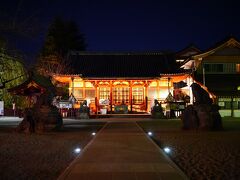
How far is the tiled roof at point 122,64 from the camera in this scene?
3784 centimetres

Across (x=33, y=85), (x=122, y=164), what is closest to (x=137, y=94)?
(x=33, y=85)

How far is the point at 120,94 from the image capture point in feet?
129

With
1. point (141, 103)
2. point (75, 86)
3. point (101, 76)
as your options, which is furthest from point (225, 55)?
point (75, 86)

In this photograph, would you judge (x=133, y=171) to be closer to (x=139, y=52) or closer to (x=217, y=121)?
(x=217, y=121)

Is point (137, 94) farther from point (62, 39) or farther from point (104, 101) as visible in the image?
point (62, 39)

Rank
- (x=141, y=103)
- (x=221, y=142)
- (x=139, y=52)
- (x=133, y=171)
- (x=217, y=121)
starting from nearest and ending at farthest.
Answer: (x=133, y=171), (x=221, y=142), (x=217, y=121), (x=141, y=103), (x=139, y=52)

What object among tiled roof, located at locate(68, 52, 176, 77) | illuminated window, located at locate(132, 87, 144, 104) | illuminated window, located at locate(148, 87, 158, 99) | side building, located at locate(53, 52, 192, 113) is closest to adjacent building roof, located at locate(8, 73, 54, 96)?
side building, located at locate(53, 52, 192, 113)

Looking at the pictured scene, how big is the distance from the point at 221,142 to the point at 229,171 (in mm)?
5395

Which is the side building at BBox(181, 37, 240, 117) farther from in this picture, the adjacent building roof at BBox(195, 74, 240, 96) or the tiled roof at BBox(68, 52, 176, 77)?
the tiled roof at BBox(68, 52, 176, 77)

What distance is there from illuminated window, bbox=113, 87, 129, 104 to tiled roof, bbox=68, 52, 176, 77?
2.22m

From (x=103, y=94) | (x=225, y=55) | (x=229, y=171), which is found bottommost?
(x=229, y=171)

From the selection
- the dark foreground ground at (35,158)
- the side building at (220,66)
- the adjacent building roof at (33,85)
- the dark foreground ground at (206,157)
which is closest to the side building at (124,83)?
the side building at (220,66)

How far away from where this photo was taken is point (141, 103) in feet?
125

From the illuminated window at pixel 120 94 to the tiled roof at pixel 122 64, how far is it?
222cm
